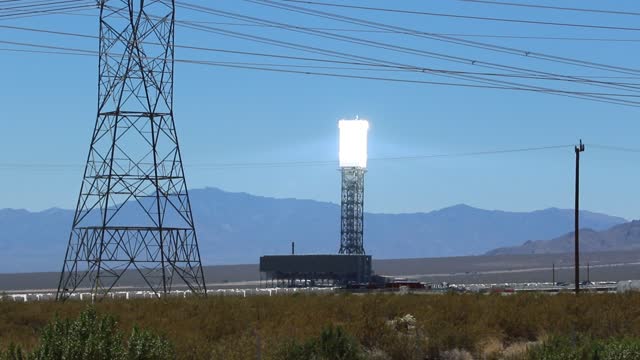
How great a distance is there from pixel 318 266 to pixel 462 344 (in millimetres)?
100026

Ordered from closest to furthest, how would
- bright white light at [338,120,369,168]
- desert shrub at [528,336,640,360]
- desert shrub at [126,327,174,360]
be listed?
1. desert shrub at [126,327,174,360]
2. desert shrub at [528,336,640,360]
3. bright white light at [338,120,369,168]

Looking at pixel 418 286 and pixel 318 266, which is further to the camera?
pixel 318 266

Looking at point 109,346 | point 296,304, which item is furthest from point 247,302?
point 109,346

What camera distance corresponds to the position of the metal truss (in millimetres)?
144375

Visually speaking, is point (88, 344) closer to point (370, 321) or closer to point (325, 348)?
point (325, 348)

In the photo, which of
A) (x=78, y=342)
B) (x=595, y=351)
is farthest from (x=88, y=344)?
(x=595, y=351)

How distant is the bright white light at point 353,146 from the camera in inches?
5605

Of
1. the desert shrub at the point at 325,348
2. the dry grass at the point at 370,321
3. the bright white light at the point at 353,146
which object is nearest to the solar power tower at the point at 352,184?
the bright white light at the point at 353,146

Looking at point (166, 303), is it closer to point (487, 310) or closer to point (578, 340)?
point (487, 310)

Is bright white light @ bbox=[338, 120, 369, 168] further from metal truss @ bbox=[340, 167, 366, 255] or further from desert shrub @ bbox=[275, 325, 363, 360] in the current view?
desert shrub @ bbox=[275, 325, 363, 360]

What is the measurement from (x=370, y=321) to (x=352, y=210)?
111502mm

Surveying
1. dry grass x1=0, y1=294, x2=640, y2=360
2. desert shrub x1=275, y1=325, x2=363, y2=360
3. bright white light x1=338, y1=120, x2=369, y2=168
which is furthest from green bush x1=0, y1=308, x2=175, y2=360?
bright white light x1=338, y1=120, x2=369, y2=168

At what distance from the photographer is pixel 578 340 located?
29.3 metres

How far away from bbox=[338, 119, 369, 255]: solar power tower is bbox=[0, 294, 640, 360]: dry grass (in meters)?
97.0
